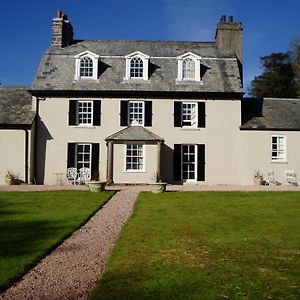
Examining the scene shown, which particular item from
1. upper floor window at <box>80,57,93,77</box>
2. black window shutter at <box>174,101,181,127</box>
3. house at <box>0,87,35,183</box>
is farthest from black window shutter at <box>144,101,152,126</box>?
house at <box>0,87,35,183</box>

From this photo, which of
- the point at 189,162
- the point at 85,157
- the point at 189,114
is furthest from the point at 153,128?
the point at 85,157

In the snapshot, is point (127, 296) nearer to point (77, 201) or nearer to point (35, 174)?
point (77, 201)

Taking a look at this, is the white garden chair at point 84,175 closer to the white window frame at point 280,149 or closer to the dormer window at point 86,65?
the dormer window at point 86,65

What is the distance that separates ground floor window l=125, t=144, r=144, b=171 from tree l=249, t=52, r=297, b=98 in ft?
83.3

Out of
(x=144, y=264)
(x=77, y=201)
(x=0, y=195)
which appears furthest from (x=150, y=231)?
(x=0, y=195)

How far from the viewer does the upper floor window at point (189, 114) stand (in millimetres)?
26156

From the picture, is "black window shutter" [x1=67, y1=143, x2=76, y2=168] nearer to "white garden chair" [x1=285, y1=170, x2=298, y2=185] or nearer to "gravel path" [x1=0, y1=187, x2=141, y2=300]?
"white garden chair" [x1=285, y1=170, x2=298, y2=185]

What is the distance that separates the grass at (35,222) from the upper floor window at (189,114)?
9.04 m

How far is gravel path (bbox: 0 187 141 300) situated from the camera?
19.4ft

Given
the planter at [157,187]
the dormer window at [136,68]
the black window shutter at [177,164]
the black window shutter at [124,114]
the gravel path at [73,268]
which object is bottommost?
the gravel path at [73,268]

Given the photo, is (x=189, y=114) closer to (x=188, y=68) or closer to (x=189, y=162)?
(x=189, y=162)

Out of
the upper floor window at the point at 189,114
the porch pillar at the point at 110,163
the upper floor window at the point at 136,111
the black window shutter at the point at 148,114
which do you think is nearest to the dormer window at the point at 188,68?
the upper floor window at the point at 189,114

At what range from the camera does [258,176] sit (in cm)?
2544

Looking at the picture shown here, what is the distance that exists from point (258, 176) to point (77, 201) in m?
13.3
